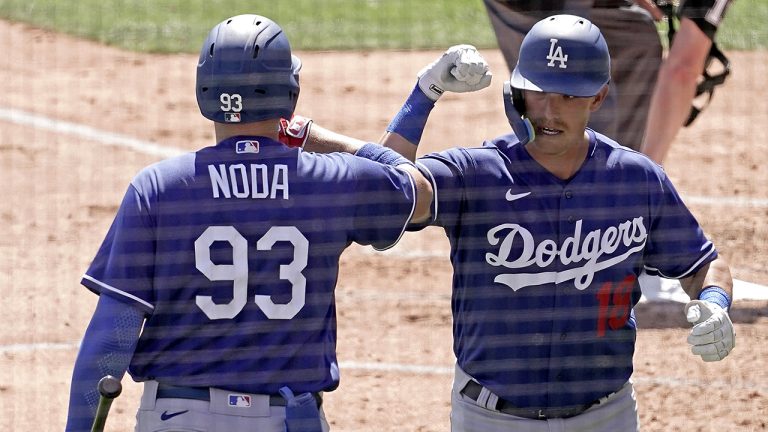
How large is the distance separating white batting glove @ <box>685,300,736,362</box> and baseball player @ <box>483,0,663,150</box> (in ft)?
9.02

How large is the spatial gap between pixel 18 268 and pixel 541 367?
3694mm

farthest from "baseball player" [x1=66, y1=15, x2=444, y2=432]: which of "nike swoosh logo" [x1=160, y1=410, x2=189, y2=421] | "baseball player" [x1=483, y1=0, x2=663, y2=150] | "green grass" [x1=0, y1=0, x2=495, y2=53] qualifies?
"green grass" [x1=0, y1=0, x2=495, y2=53]

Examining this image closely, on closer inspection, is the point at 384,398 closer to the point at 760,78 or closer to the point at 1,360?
the point at 1,360

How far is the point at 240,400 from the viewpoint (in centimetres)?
317

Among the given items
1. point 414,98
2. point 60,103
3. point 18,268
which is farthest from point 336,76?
point 414,98

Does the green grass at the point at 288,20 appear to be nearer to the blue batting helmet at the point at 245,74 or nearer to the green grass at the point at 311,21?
the green grass at the point at 311,21

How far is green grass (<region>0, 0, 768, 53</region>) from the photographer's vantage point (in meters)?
10.8

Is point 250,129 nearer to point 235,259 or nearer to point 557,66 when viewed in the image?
point 235,259

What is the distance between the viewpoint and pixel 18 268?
651 cm

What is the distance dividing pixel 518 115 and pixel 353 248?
3.37 m

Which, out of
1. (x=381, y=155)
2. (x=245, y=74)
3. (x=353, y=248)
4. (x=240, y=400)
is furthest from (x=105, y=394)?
(x=353, y=248)

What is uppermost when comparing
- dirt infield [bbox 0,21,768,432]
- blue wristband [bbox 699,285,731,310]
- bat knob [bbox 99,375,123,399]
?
blue wristband [bbox 699,285,731,310]

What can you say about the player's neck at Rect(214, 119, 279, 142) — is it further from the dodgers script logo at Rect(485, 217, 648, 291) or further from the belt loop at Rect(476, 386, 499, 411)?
the belt loop at Rect(476, 386, 499, 411)

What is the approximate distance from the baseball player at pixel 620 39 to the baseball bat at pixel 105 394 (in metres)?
3.52
